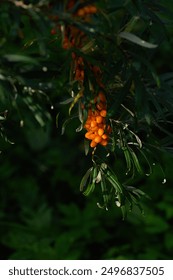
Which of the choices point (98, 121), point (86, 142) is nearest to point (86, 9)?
point (98, 121)

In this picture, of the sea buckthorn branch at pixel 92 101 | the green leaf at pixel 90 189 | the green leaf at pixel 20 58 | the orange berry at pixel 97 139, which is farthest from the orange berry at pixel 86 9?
the green leaf at pixel 90 189

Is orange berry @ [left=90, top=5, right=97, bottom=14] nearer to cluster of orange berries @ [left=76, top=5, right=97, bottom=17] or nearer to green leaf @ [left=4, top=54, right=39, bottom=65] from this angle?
cluster of orange berries @ [left=76, top=5, right=97, bottom=17]

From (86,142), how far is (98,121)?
6.3 inches

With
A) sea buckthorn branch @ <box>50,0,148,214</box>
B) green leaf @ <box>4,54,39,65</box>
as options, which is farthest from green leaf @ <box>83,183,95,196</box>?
green leaf @ <box>4,54,39,65</box>

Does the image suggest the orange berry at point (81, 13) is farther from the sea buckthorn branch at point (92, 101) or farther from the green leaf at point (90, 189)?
the green leaf at point (90, 189)

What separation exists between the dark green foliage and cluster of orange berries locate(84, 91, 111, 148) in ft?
0.09

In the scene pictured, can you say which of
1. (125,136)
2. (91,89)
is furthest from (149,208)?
(91,89)

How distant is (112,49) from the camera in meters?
1.14

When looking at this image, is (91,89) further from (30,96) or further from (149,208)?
(149,208)

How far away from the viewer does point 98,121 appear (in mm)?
1273

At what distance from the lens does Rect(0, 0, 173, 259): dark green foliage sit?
1.13 m

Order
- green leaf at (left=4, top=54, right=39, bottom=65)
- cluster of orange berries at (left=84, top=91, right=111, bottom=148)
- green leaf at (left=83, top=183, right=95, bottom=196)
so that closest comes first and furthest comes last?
green leaf at (left=4, top=54, right=39, bottom=65)
cluster of orange berries at (left=84, top=91, right=111, bottom=148)
green leaf at (left=83, top=183, right=95, bottom=196)

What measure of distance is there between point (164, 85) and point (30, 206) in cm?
213

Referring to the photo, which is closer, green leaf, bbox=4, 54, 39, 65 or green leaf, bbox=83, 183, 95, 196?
green leaf, bbox=4, 54, 39, 65
